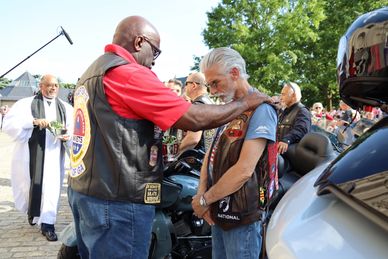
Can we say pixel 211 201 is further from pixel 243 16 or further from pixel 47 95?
pixel 243 16

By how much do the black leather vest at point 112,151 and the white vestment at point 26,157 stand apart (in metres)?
3.31

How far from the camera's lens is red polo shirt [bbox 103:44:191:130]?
1820 millimetres

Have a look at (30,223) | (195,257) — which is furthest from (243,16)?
(195,257)

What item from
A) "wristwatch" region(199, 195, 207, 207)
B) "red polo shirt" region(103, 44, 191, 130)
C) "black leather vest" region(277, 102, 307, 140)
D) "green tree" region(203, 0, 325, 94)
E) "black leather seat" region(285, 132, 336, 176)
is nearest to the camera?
"red polo shirt" region(103, 44, 191, 130)

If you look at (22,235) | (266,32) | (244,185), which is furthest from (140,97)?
(266,32)

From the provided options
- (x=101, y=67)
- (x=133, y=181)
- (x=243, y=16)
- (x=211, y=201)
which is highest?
(x=243, y=16)

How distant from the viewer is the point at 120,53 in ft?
6.42

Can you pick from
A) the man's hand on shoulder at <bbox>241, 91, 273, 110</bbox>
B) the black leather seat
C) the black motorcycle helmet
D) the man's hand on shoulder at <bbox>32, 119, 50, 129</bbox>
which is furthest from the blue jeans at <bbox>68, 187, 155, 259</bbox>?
the man's hand on shoulder at <bbox>32, 119, 50, 129</bbox>

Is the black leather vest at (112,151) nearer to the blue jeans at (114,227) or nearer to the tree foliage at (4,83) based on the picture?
the blue jeans at (114,227)

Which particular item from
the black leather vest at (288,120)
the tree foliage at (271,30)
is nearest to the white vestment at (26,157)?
the black leather vest at (288,120)

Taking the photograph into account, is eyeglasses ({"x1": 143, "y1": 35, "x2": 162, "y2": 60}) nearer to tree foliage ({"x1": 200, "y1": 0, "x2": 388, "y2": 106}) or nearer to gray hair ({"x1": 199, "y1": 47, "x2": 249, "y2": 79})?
gray hair ({"x1": 199, "y1": 47, "x2": 249, "y2": 79})

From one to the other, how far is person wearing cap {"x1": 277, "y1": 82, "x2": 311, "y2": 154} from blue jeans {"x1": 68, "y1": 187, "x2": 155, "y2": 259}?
11.3ft

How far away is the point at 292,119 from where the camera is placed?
5582mm

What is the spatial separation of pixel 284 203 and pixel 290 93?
15.2ft
